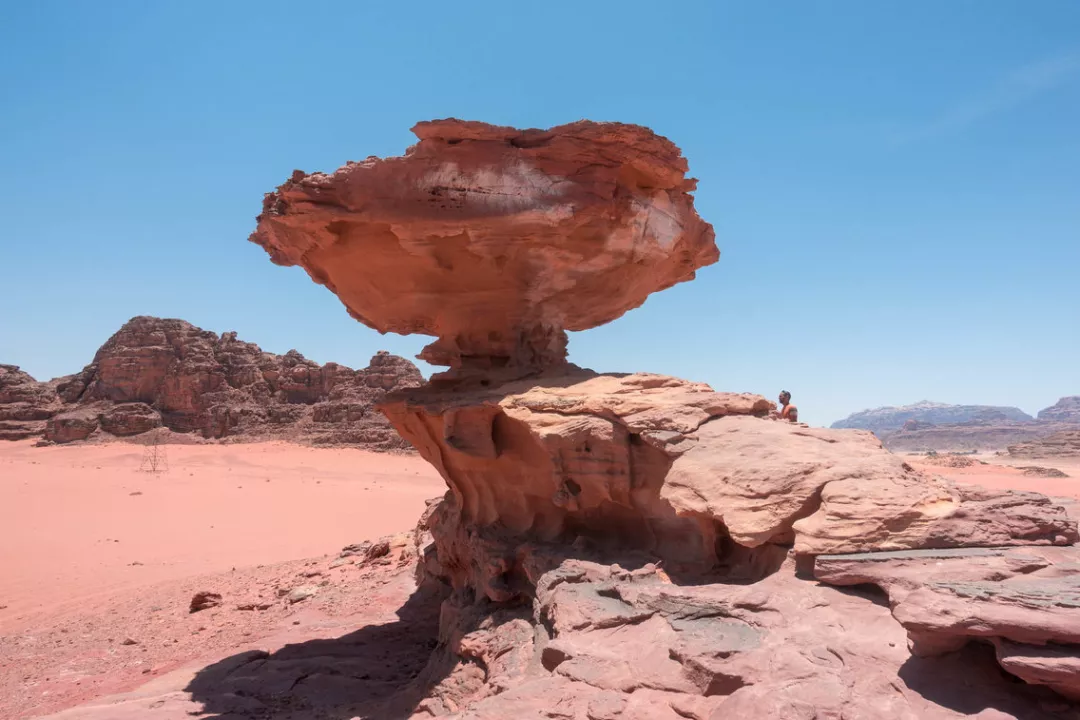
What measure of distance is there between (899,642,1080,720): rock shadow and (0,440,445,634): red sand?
1133cm

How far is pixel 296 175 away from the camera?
19.9 ft

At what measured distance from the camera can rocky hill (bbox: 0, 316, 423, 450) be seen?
38844 mm

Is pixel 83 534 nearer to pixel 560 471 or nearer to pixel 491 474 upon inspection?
pixel 491 474

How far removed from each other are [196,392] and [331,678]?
129 ft

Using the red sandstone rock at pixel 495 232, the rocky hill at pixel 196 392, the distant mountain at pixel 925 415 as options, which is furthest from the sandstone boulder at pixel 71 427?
the distant mountain at pixel 925 415

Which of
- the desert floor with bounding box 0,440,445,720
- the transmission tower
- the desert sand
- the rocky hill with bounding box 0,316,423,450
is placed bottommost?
the desert floor with bounding box 0,440,445,720

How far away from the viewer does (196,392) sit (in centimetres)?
4091

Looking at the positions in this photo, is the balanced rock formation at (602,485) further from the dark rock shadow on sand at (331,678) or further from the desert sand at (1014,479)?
the desert sand at (1014,479)

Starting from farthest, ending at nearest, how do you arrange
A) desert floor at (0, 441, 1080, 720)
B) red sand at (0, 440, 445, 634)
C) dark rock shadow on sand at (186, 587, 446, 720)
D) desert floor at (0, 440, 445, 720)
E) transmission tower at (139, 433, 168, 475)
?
transmission tower at (139, 433, 168, 475) < red sand at (0, 440, 445, 634) < desert floor at (0, 440, 445, 720) < desert floor at (0, 441, 1080, 720) < dark rock shadow on sand at (186, 587, 446, 720)

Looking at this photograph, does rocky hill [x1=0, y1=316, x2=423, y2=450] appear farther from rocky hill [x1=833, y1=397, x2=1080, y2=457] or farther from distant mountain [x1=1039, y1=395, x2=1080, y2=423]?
distant mountain [x1=1039, y1=395, x2=1080, y2=423]

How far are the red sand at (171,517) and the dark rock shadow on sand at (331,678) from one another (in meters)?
4.94

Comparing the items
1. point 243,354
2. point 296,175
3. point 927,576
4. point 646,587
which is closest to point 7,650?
point 296,175

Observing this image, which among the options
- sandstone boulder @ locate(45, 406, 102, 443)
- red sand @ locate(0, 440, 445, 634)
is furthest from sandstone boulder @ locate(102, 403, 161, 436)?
red sand @ locate(0, 440, 445, 634)

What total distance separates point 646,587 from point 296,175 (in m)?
4.66
